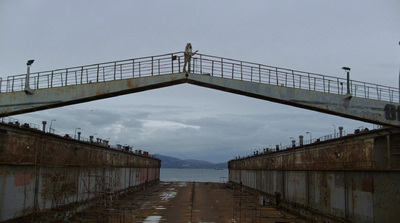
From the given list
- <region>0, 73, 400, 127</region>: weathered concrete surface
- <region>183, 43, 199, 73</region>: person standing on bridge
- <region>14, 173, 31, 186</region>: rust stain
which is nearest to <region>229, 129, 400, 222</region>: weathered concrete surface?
<region>0, 73, 400, 127</region>: weathered concrete surface

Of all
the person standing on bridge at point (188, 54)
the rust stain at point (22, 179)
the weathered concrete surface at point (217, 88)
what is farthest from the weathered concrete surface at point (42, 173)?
the person standing on bridge at point (188, 54)

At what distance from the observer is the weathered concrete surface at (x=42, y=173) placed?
64.7 feet

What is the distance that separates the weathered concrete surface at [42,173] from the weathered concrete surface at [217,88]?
408cm

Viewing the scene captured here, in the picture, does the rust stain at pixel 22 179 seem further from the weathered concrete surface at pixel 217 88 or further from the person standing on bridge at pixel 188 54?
the person standing on bridge at pixel 188 54

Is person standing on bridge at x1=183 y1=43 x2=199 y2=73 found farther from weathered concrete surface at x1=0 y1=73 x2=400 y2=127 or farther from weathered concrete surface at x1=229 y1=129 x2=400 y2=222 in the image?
weathered concrete surface at x1=229 y1=129 x2=400 y2=222

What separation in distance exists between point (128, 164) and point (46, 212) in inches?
1206

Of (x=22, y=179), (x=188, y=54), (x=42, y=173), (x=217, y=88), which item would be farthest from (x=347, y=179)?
(x=22, y=179)

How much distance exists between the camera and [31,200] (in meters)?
22.4

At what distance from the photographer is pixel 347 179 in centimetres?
2452

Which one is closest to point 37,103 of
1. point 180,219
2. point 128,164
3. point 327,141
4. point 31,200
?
point 31,200

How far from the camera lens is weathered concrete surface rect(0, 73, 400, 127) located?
1669cm

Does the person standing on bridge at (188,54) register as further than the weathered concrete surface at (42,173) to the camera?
No

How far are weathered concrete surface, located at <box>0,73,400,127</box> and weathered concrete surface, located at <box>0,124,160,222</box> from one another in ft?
13.4

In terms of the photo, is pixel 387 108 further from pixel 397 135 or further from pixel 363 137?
pixel 363 137
